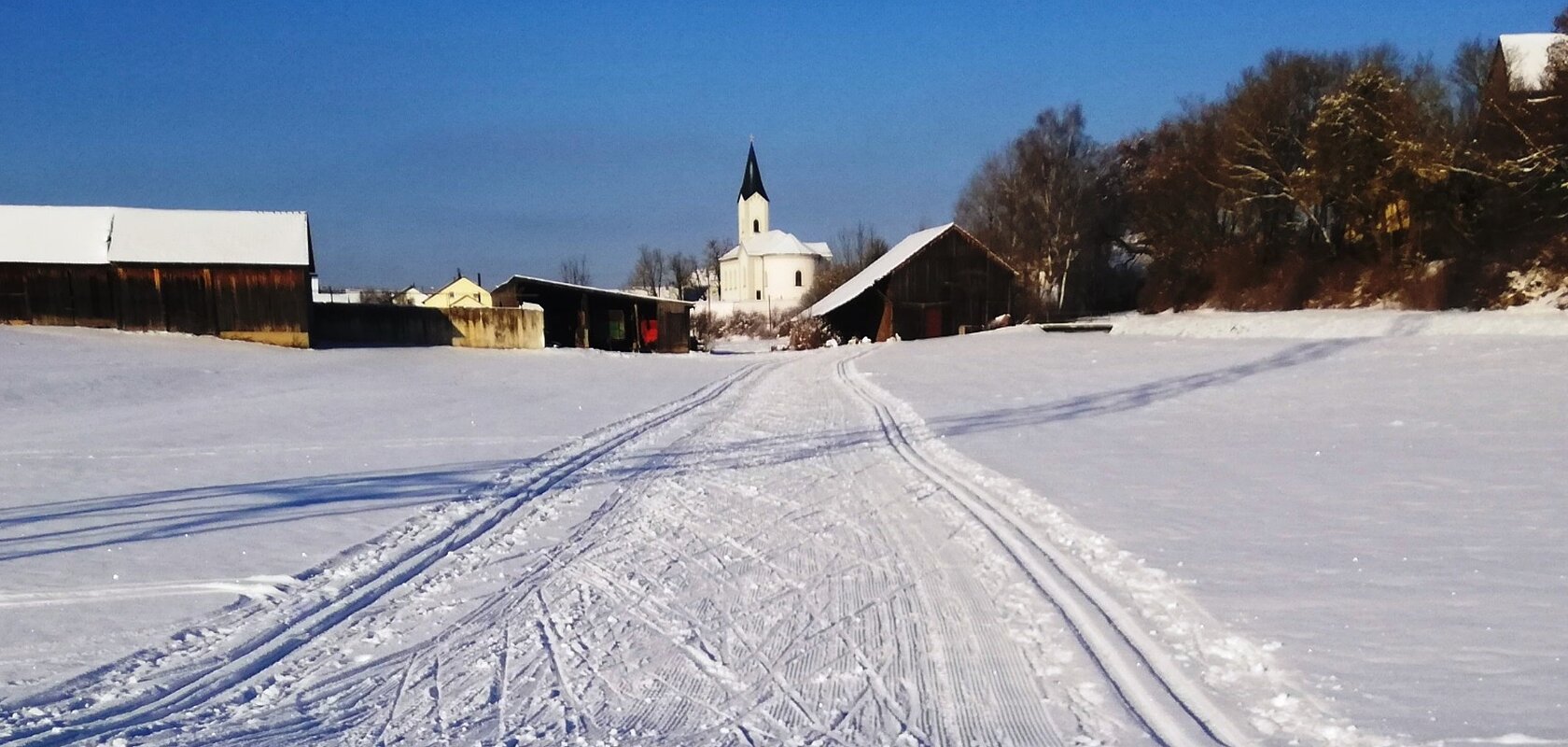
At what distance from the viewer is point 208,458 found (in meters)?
12.8

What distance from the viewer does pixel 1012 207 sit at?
2189 inches

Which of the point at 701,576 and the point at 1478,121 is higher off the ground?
the point at 1478,121

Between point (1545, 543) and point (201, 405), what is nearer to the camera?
point (1545, 543)

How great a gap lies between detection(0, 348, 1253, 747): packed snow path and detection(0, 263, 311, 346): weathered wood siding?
30178mm

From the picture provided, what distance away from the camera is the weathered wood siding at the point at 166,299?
32688mm

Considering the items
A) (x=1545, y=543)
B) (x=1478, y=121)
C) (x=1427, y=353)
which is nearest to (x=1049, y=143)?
(x=1478, y=121)

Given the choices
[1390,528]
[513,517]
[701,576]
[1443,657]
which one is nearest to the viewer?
→ [1443,657]

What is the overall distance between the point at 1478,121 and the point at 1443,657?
3549 centimetres

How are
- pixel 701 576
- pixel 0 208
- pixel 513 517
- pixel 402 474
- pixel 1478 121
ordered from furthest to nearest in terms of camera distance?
Answer: pixel 0 208 < pixel 1478 121 < pixel 402 474 < pixel 513 517 < pixel 701 576

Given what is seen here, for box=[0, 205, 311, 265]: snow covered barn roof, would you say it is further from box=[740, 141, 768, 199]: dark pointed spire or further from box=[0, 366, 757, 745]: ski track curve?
box=[740, 141, 768, 199]: dark pointed spire

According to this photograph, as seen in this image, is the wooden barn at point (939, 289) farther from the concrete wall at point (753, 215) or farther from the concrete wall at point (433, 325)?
the concrete wall at point (753, 215)

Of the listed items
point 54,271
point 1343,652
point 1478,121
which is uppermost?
point 1478,121

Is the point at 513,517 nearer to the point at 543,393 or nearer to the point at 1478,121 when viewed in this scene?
the point at 543,393

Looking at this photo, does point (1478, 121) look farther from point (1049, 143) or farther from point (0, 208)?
point (0, 208)
